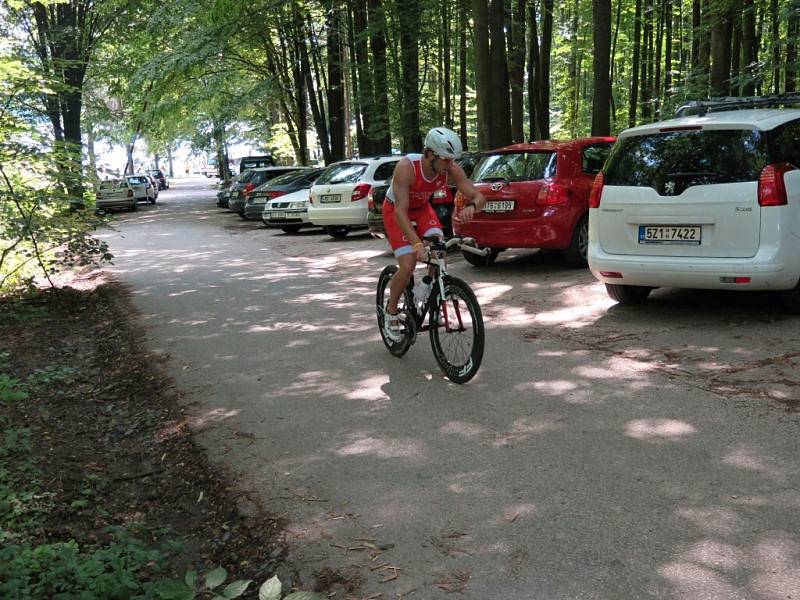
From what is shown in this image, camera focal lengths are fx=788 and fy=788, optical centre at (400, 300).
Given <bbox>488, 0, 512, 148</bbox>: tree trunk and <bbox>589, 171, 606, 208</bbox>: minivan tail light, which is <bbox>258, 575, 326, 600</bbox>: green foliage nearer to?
<bbox>589, 171, 606, 208</bbox>: minivan tail light

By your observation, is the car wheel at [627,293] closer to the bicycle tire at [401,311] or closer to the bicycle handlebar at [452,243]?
the bicycle tire at [401,311]

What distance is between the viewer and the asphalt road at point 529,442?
3.33 metres

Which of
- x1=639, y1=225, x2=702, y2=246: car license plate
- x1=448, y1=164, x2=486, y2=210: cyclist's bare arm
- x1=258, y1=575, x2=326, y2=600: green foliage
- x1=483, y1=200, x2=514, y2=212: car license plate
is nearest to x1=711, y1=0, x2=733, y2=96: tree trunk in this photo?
x1=483, y1=200, x2=514, y2=212: car license plate

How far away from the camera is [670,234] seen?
7.23 metres

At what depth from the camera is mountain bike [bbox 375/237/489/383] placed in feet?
19.4

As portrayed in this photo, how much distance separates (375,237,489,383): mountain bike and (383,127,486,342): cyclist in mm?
172

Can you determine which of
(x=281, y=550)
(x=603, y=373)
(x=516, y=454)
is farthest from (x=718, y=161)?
(x=281, y=550)

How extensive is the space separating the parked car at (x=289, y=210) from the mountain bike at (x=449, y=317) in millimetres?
13643

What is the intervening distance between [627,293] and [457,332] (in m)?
2.93

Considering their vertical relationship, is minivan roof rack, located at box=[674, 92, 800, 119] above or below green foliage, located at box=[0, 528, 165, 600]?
above

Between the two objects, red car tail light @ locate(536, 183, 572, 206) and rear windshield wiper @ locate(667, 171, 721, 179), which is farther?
red car tail light @ locate(536, 183, 572, 206)

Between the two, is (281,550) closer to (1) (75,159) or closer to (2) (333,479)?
(2) (333,479)

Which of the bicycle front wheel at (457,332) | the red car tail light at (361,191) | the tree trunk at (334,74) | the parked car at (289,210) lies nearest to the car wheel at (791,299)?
the bicycle front wheel at (457,332)

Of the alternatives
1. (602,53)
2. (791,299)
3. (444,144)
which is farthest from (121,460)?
(602,53)
